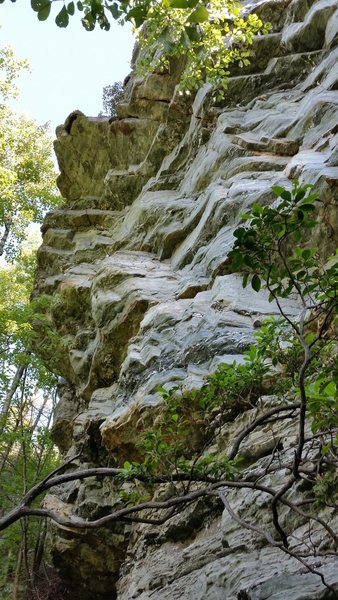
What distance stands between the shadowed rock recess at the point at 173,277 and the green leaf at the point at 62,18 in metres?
3.63

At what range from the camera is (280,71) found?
1375 cm

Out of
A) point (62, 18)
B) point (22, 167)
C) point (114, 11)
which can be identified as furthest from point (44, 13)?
point (22, 167)

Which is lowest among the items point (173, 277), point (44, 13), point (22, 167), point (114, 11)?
point (44, 13)

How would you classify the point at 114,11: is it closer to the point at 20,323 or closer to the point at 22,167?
the point at 20,323

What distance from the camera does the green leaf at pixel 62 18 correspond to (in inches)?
114

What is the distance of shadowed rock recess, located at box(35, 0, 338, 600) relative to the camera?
5.43 m

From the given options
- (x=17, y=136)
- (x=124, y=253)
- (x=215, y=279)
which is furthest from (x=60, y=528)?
(x=17, y=136)

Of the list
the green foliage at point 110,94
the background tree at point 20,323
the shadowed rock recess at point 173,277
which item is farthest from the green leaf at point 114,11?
the green foliage at point 110,94

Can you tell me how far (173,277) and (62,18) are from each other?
808 cm

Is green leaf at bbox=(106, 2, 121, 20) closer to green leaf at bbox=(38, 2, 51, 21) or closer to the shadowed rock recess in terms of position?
green leaf at bbox=(38, 2, 51, 21)

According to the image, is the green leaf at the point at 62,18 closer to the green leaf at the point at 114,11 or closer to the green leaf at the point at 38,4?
the green leaf at the point at 38,4

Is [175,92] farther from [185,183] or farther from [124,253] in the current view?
[124,253]

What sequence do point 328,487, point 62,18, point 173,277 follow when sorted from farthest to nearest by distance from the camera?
1. point 173,277
2. point 328,487
3. point 62,18

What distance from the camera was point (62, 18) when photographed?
9.52 ft
